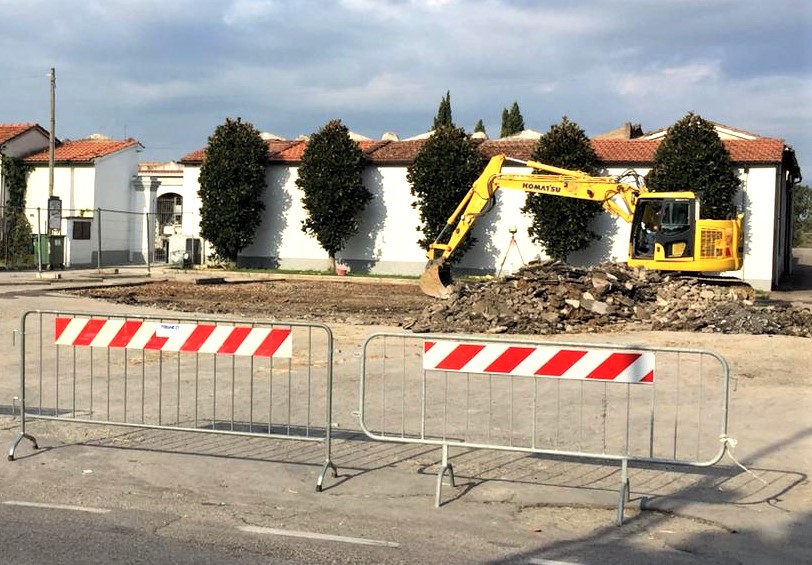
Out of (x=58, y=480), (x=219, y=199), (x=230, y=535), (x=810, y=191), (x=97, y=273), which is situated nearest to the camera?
(x=230, y=535)

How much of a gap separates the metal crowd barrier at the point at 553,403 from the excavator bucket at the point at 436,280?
39.3ft

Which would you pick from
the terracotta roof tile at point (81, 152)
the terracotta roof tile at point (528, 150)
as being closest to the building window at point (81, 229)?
the terracotta roof tile at point (81, 152)

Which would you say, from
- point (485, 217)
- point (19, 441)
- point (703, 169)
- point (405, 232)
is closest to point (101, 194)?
point (405, 232)

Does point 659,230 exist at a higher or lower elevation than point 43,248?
higher

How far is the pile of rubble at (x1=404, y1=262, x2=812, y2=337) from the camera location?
17.9 meters

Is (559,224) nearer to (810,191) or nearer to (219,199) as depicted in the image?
(219,199)

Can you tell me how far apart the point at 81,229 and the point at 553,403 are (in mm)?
35380

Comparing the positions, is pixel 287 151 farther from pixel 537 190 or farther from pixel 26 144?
pixel 537 190

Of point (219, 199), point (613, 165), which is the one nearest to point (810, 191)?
point (613, 165)

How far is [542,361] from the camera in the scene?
6844 mm

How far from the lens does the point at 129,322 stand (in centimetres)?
799

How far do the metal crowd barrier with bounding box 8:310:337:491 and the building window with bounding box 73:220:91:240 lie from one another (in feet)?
88.4

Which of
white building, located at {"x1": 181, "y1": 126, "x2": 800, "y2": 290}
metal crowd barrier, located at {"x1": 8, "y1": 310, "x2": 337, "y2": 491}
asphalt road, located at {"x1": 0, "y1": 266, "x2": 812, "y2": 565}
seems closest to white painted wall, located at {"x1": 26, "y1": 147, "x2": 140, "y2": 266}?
white building, located at {"x1": 181, "y1": 126, "x2": 800, "y2": 290}

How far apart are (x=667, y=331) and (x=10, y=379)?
1273cm
